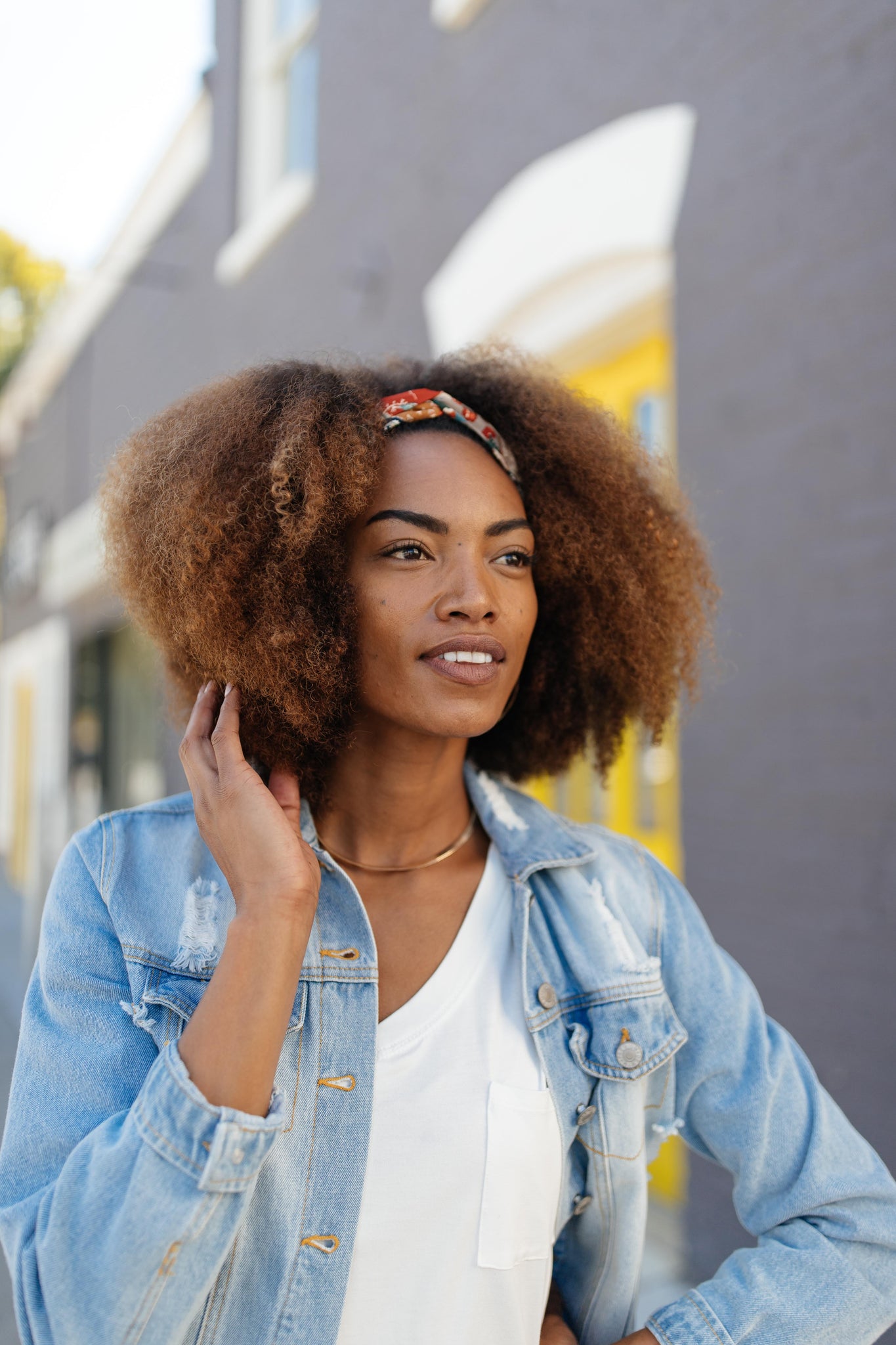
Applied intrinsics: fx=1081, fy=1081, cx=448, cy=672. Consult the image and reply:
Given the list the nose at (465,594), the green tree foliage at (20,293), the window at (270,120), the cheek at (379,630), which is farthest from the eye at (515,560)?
the green tree foliage at (20,293)

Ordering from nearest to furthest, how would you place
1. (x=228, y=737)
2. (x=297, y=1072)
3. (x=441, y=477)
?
(x=297, y=1072) → (x=228, y=737) → (x=441, y=477)

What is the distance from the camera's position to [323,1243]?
4.74 feet

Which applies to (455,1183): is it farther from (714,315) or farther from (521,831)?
(714,315)

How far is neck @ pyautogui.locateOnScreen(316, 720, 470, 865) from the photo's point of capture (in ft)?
5.94

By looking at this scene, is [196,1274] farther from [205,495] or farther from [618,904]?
[205,495]

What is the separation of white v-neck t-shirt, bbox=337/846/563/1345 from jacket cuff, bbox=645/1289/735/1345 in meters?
0.18

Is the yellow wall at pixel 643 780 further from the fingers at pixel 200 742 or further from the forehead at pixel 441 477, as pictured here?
the fingers at pixel 200 742

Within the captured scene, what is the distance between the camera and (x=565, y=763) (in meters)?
2.22

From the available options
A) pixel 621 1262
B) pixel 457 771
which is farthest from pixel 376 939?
pixel 621 1262

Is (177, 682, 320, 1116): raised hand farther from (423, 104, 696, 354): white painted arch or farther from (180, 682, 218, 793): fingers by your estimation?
(423, 104, 696, 354): white painted arch

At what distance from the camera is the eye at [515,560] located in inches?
70.8

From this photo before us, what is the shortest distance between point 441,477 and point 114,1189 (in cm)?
110

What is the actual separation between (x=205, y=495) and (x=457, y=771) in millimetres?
642

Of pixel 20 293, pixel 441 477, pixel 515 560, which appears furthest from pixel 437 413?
pixel 20 293
